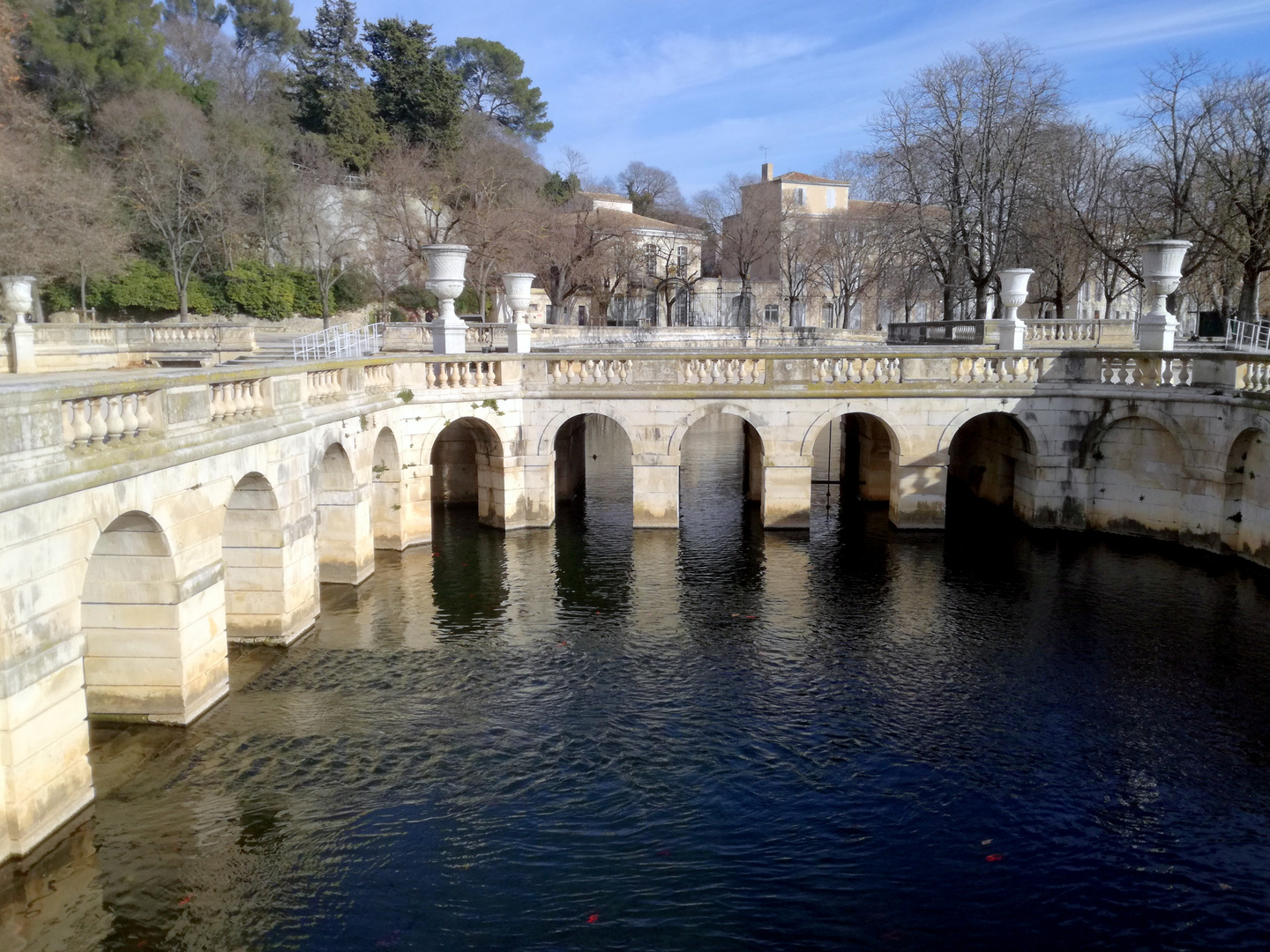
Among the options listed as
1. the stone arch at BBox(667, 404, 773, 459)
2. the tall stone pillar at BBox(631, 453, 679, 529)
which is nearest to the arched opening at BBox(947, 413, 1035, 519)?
the stone arch at BBox(667, 404, 773, 459)

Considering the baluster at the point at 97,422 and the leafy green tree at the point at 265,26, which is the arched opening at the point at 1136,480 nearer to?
the baluster at the point at 97,422

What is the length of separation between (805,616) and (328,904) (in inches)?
394

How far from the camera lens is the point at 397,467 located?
2173cm

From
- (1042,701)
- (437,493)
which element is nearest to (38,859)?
(1042,701)

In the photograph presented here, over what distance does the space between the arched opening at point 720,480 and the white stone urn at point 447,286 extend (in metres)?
7.07

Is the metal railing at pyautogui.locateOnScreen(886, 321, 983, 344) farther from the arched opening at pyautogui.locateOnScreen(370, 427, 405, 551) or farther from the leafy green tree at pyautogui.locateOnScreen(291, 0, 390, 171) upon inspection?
the leafy green tree at pyautogui.locateOnScreen(291, 0, 390, 171)

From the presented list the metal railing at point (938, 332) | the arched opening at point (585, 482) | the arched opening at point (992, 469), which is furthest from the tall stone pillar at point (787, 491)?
the metal railing at point (938, 332)

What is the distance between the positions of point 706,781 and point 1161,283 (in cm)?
1736

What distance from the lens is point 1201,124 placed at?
34.0 m

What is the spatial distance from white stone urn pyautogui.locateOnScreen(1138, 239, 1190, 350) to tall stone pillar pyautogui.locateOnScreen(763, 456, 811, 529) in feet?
27.0

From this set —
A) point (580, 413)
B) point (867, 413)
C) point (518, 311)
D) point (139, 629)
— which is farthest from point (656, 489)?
point (139, 629)

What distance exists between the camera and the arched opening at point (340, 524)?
18734mm

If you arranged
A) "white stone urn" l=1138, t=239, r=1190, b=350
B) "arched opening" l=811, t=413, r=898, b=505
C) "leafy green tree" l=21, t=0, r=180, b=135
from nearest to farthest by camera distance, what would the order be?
"white stone urn" l=1138, t=239, r=1190, b=350 < "arched opening" l=811, t=413, r=898, b=505 < "leafy green tree" l=21, t=0, r=180, b=135

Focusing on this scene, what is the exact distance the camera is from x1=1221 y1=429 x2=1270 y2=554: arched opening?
760 inches
